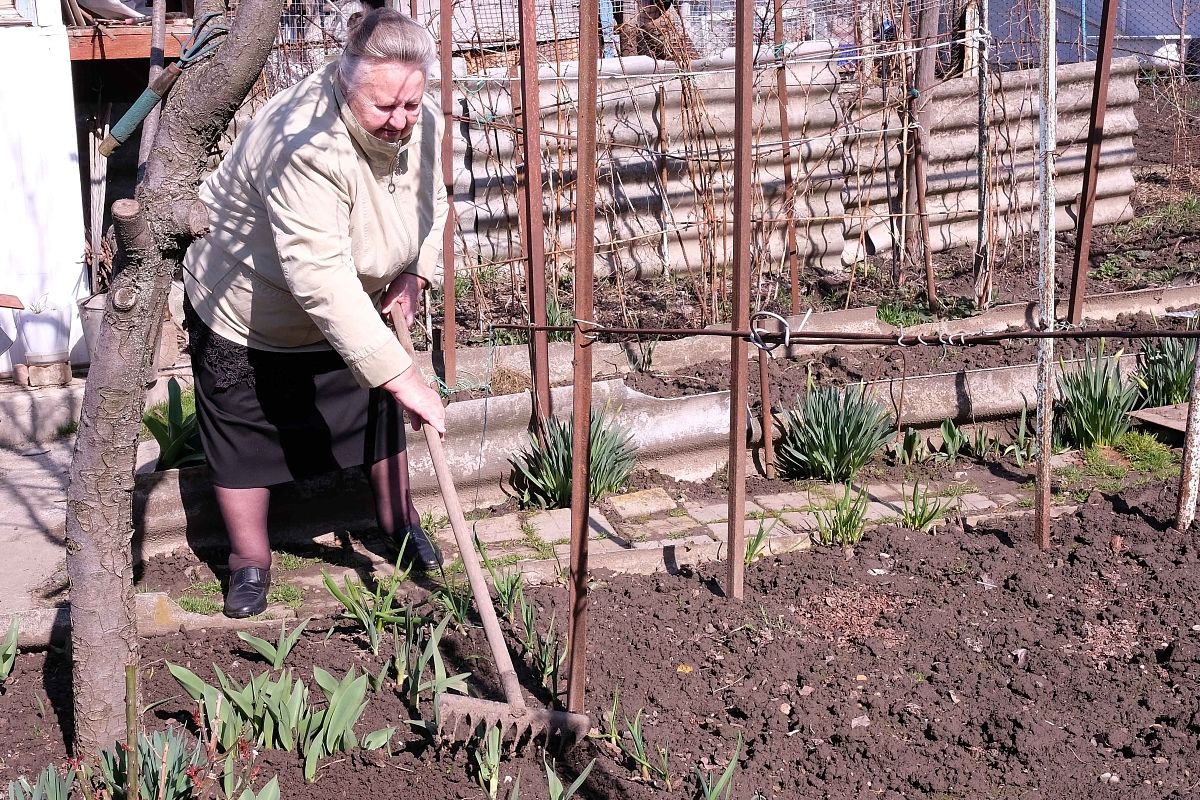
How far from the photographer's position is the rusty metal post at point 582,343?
2.30 m

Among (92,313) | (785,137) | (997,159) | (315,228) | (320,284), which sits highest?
(785,137)

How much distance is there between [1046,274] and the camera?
3.75 meters

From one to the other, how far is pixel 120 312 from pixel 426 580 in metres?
1.61

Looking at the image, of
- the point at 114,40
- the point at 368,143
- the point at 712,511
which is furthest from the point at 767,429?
the point at 114,40

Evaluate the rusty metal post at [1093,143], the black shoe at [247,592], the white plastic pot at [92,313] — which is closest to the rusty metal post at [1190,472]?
the rusty metal post at [1093,143]

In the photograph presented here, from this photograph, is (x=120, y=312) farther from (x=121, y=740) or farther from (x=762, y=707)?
(x=762, y=707)

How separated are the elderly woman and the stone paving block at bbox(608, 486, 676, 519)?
83 cm

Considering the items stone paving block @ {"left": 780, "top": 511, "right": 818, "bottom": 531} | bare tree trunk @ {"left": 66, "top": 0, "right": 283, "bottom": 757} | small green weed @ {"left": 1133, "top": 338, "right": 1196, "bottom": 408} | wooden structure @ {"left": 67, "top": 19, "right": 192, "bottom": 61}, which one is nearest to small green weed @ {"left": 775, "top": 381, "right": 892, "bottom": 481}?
stone paving block @ {"left": 780, "top": 511, "right": 818, "bottom": 531}

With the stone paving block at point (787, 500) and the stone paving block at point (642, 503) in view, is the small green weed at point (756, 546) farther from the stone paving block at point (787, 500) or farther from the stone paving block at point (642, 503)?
the stone paving block at point (642, 503)

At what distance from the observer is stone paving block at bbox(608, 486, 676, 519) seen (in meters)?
4.30

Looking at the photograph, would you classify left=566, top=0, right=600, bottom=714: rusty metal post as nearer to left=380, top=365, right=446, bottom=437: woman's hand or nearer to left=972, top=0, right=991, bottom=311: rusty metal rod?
left=380, top=365, right=446, bottom=437: woman's hand

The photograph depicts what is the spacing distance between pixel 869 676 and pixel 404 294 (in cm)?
178

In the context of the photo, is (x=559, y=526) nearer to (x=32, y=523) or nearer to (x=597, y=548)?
(x=597, y=548)

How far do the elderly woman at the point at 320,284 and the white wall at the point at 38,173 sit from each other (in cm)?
311
